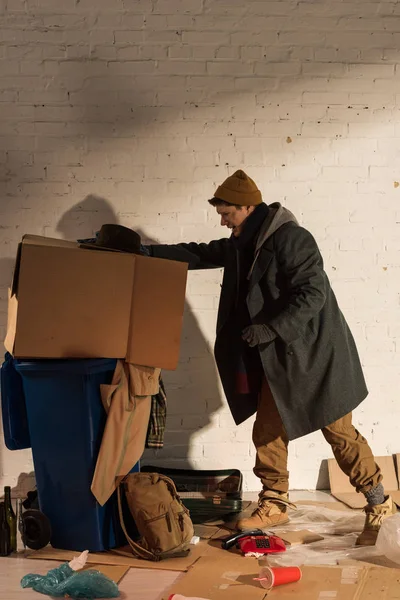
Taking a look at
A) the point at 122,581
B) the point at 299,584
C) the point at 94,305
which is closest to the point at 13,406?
the point at 94,305

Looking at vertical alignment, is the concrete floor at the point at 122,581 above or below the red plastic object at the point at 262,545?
below

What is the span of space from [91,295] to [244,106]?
1.58 m

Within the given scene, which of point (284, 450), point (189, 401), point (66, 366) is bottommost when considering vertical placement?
point (284, 450)

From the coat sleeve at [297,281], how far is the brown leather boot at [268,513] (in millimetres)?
776

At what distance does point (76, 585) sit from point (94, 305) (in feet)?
3.69

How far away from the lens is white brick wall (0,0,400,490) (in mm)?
4531

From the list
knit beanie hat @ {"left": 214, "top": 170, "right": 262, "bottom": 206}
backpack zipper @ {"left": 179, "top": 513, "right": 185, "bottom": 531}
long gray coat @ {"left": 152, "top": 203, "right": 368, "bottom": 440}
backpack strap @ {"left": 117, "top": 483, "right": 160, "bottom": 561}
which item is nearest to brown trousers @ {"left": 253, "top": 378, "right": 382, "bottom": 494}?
long gray coat @ {"left": 152, "top": 203, "right": 368, "bottom": 440}

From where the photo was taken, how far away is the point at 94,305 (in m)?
3.57

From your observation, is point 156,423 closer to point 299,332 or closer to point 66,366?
point 66,366

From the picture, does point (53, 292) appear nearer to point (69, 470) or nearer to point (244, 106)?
point (69, 470)

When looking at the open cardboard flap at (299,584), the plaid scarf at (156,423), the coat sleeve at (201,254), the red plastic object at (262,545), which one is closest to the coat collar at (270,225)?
the coat sleeve at (201,254)

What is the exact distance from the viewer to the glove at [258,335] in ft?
11.9

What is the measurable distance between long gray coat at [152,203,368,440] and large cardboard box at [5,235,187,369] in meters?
0.40

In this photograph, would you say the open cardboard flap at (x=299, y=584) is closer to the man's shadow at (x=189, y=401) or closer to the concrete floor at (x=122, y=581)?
the concrete floor at (x=122, y=581)
